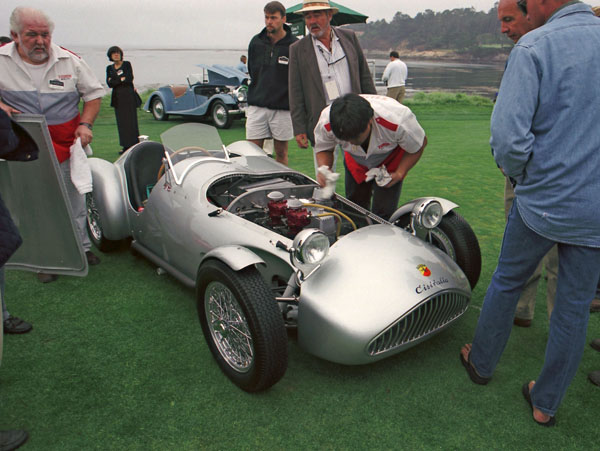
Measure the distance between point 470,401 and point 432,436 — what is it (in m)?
0.34

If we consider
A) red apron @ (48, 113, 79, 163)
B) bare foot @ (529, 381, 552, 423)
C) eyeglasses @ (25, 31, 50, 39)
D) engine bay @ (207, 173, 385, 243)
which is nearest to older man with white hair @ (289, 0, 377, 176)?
engine bay @ (207, 173, 385, 243)

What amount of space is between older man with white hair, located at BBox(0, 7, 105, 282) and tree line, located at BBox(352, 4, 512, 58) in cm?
9850

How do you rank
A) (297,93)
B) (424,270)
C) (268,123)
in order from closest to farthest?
(424,270), (297,93), (268,123)

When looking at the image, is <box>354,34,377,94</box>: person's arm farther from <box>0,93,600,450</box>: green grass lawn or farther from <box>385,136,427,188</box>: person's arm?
<box>0,93,600,450</box>: green grass lawn

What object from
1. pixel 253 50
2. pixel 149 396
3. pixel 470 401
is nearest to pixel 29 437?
pixel 149 396

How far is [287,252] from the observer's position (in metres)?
2.47

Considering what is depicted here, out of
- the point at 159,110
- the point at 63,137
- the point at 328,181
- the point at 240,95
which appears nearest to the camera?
the point at 328,181

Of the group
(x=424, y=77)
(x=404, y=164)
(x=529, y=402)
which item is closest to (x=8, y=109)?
(x=404, y=164)

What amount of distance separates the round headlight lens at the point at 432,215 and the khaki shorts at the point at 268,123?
103 inches

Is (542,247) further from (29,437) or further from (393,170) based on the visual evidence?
(29,437)

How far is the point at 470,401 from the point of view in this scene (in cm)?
225

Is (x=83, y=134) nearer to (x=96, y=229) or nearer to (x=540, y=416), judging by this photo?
(x=96, y=229)

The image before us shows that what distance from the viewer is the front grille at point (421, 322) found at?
2195 millimetres

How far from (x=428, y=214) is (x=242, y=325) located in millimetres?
1331
